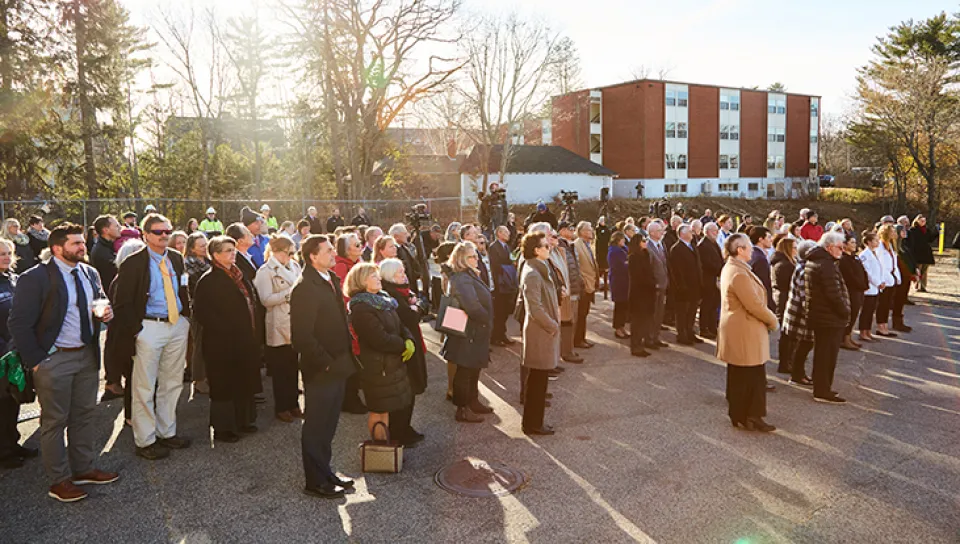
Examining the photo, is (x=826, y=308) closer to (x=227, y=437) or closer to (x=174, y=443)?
(x=227, y=437)

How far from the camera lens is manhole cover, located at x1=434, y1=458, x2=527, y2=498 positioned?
16.6 feet

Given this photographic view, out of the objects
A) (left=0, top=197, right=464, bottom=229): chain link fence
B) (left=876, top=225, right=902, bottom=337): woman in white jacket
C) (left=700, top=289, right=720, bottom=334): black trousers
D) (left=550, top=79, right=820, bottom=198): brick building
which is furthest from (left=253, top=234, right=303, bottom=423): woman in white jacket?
(left=550, top=79, right=820, bottom=198): brick building

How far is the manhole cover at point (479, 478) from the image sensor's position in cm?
507

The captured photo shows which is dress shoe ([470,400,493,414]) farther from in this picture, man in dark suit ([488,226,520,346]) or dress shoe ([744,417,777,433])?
man in dark suit ([488,226,520,346])

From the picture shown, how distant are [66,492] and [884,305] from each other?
38.0 ft

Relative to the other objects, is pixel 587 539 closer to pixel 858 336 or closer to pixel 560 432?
pixel 560 432

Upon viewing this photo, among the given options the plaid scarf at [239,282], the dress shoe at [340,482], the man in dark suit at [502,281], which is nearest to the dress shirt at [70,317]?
the plaid scarf at [239,282]

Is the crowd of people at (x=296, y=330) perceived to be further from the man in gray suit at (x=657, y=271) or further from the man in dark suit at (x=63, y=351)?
the man in gray suit at (x=657, y=271)

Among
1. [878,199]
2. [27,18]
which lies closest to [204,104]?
[27,18]

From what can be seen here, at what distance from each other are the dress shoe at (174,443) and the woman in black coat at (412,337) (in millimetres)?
1941

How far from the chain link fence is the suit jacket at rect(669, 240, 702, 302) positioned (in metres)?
14.3

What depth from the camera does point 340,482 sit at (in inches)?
200

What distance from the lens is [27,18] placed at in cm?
2509

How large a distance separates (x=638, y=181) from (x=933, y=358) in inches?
1861
